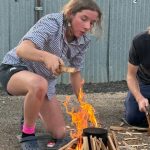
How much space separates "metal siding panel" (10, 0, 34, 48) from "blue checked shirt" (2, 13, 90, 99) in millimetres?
3222

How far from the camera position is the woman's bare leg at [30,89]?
4.30 meters

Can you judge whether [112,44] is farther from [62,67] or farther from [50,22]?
[62,67]

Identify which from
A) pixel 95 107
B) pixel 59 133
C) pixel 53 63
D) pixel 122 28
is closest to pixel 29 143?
pixel 59 133

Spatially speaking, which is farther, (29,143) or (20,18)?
(20,18)

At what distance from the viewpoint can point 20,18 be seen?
7992 millimetres

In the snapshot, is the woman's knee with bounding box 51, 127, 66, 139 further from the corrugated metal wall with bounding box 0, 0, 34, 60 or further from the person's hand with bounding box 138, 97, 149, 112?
the corrugated metal wall with bounding box 0, 0, 34, 60

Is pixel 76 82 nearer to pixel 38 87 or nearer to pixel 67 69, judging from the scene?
pixel 38 87

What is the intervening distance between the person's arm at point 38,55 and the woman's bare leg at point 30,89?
1.08ft

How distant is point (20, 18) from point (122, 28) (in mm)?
1823

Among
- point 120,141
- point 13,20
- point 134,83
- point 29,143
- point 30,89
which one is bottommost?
point 120,141

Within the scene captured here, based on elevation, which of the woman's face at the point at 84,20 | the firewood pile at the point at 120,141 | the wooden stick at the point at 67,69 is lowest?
the firewood pile at the point at 120,141

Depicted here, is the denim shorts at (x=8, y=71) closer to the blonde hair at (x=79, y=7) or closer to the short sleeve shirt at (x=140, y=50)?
the blonde hair at (x=79, y=7)

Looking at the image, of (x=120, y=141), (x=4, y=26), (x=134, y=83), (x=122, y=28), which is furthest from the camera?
(x=122, y=28)

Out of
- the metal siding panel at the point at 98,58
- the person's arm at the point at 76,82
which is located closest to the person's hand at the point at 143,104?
the person's arm at the point at 76,82
